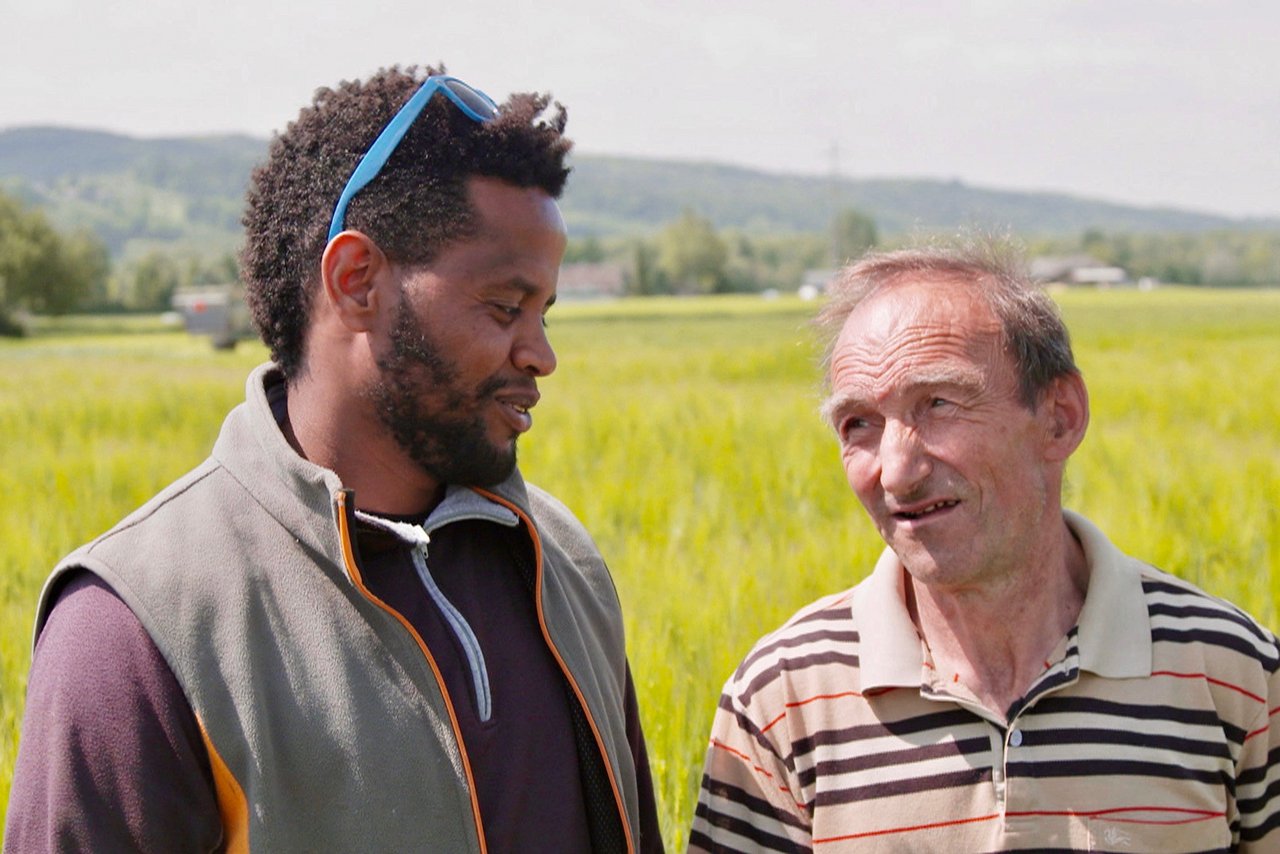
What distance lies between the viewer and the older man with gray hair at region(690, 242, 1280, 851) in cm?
177

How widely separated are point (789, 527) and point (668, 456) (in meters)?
2.22

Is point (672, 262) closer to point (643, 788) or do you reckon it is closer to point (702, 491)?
point (702, 491)

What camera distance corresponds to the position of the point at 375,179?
1726 mm

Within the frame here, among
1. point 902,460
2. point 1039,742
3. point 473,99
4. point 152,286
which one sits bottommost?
point 152,286

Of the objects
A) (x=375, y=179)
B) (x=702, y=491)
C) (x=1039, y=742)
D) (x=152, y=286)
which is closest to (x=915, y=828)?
(x=1039, y=742)

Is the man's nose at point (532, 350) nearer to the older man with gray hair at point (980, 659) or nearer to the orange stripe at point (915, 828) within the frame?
the older man with gray hair at point (980, 659)

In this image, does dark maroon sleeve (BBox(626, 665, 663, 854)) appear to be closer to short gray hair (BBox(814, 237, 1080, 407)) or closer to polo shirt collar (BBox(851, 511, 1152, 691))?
polo shirt collar (BBox(851, 511, 1152, 691))

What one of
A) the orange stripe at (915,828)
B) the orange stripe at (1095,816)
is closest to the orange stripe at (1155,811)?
the orange stripe at (1095,816)

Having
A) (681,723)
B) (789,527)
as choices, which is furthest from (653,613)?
(789,527)

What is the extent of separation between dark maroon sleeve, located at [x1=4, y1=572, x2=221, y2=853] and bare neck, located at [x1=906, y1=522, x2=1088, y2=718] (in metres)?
1.03

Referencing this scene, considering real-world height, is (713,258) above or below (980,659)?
above

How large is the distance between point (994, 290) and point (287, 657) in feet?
3.58

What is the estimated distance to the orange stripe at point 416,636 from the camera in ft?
5.22

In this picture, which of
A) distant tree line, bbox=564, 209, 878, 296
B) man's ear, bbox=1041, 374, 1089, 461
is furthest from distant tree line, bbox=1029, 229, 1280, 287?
man's ear, bbox=1041, 374, 1089, 461
